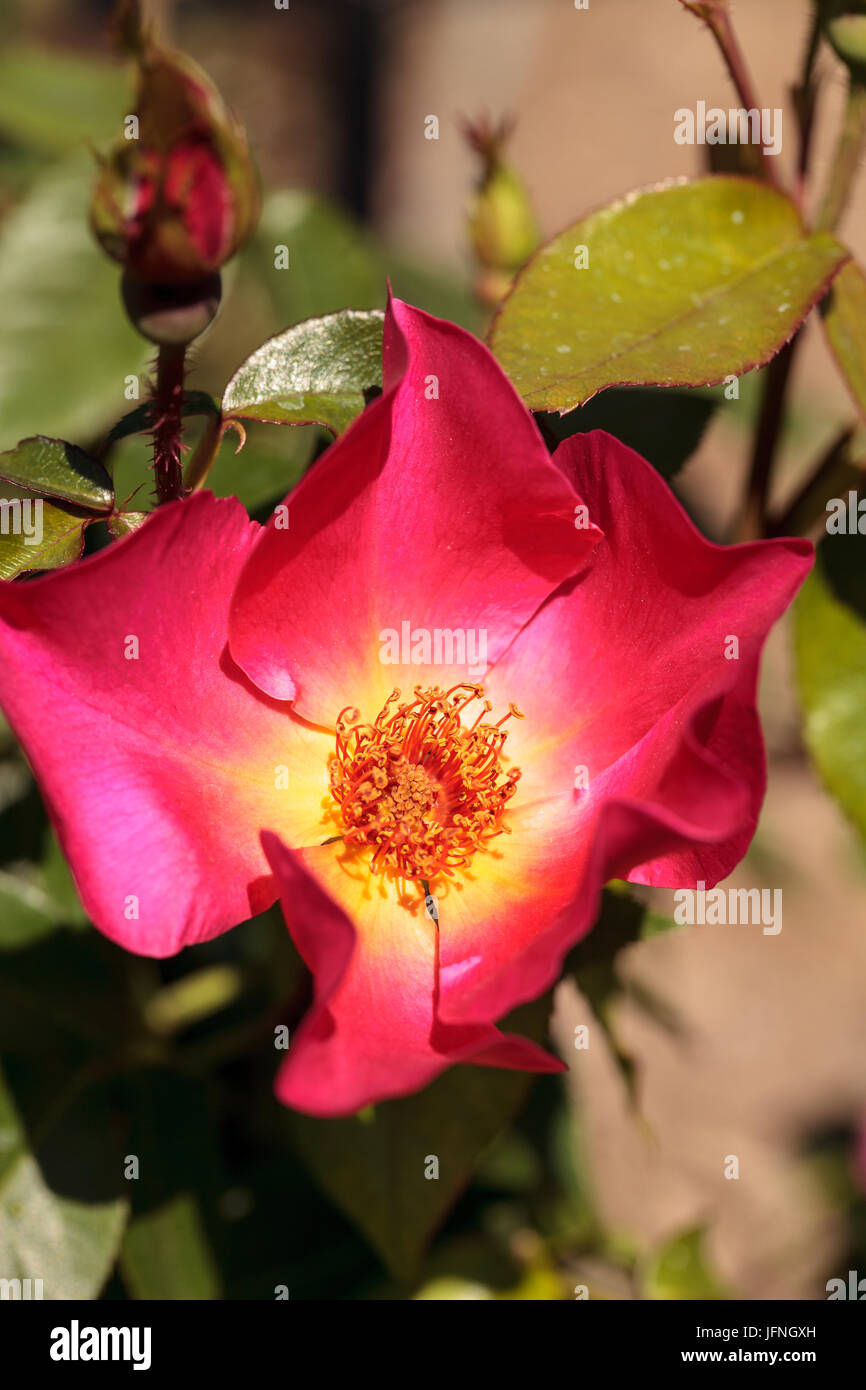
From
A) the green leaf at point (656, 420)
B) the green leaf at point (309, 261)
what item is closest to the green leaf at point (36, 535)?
the green leaf at point (656, 420)

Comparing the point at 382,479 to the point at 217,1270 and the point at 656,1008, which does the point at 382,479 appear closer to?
the point at 217,1270

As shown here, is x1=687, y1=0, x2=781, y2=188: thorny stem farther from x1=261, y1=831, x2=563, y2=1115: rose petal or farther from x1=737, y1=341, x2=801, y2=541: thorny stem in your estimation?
x1=261, y1=831, x2=563, y2=1115: rose petal

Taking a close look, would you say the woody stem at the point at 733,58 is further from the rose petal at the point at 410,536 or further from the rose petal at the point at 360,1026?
the rose petal at the point at 360,1026

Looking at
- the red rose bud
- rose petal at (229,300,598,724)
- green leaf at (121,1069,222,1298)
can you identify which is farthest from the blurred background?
the red rose bud

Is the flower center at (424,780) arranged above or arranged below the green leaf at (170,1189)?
above

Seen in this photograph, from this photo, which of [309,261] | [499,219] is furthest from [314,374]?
[309,261]

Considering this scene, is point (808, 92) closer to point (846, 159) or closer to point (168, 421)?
point (846, 159)
